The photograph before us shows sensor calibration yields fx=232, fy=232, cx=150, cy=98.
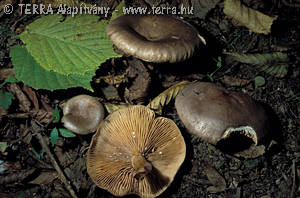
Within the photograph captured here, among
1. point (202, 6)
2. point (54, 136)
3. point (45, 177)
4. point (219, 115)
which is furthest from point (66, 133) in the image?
point (202, 6)

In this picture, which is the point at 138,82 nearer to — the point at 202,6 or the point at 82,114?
the point at 82,114

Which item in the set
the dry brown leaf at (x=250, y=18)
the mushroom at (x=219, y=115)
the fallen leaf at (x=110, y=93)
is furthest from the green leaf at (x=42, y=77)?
the dry brown leaf at (x=250, y=18)

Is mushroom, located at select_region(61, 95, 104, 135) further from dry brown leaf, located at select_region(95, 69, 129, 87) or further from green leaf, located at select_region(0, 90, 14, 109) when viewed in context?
green leaf, located at select_region(0, 90, 14, 109)

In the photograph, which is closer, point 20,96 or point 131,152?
point 131,152

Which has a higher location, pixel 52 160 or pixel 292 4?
pixel 292 4

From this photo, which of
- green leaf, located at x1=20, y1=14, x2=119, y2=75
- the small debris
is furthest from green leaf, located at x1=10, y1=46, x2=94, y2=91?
the small debris

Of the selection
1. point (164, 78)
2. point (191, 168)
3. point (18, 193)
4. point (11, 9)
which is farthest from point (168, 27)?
point (18, 193)
